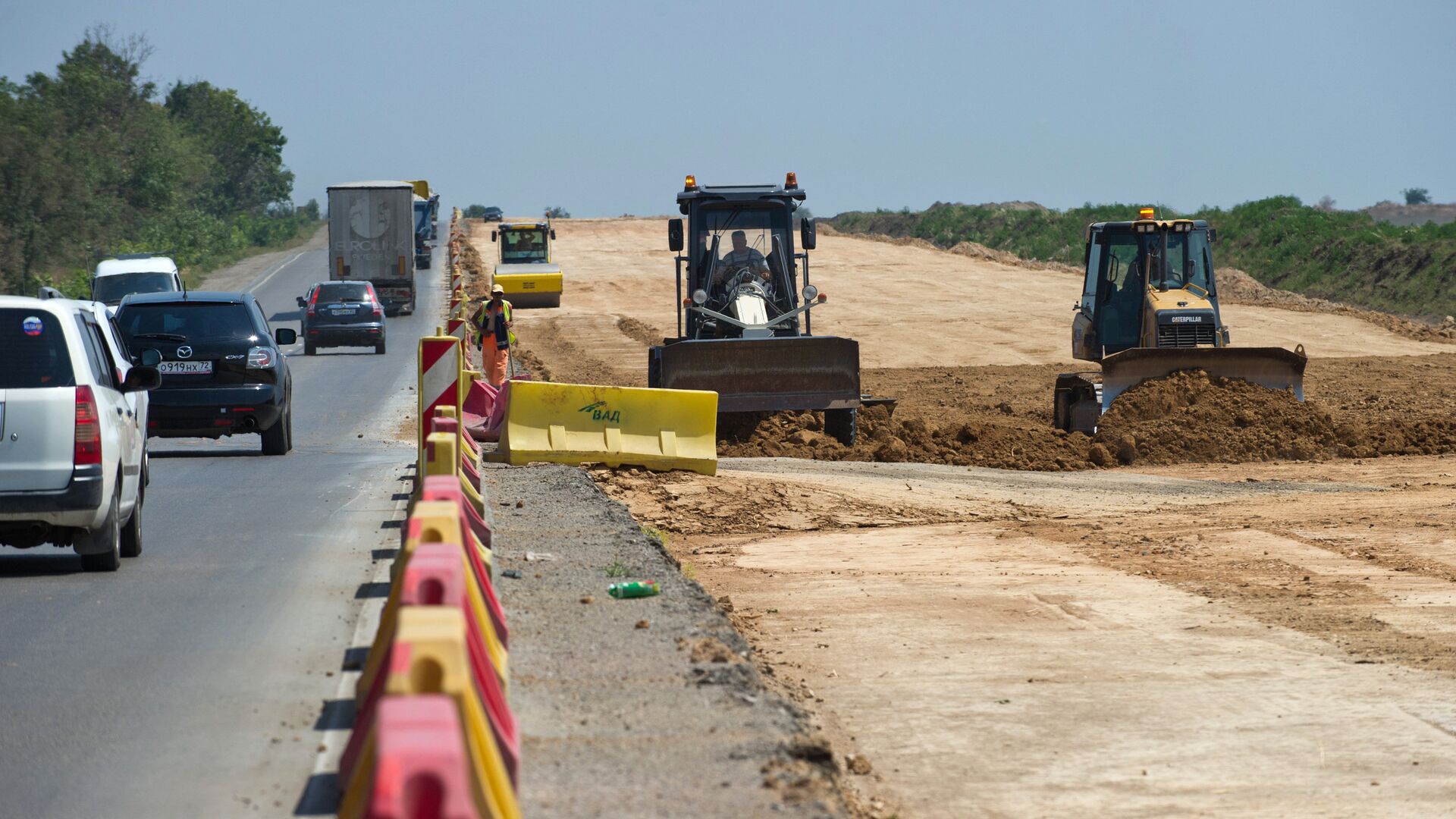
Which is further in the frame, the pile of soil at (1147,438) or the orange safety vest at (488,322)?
the orange safety vest at (488,322)

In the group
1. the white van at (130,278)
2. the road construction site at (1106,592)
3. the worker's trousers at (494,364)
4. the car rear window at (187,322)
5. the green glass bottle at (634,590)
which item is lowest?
the road construction site at (1106,592)

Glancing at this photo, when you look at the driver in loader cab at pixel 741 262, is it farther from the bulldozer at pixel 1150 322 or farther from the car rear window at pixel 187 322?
the car rear window at pixel 187 322

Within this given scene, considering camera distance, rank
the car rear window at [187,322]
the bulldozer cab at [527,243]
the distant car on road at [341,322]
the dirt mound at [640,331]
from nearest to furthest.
A: the car rear window at [187,322], the distant car on road at [341,322], the dirt mound at [640,331], the bulldozer cab at [527,243]

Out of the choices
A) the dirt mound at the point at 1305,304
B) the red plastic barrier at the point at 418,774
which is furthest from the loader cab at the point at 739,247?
the dirt mound at the point at 1305,304

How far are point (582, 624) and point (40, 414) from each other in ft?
13.7

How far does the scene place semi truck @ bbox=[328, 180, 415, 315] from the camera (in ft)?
156

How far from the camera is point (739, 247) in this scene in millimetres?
20094

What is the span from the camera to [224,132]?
5640 inches

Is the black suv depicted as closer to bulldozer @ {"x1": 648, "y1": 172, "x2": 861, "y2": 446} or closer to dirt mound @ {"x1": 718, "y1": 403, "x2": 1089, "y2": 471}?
bulldozer @ {"x1": 648, "y1": 172, "x2": 861, "y2": 446}

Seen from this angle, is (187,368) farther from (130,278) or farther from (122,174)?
(122,174)

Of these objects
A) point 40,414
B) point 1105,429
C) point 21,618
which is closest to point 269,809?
point 21,618

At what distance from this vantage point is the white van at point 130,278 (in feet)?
120

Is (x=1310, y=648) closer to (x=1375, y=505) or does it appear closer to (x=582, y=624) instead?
(x=582, y=624)

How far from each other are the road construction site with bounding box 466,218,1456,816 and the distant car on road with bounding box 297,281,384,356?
48.4ft
